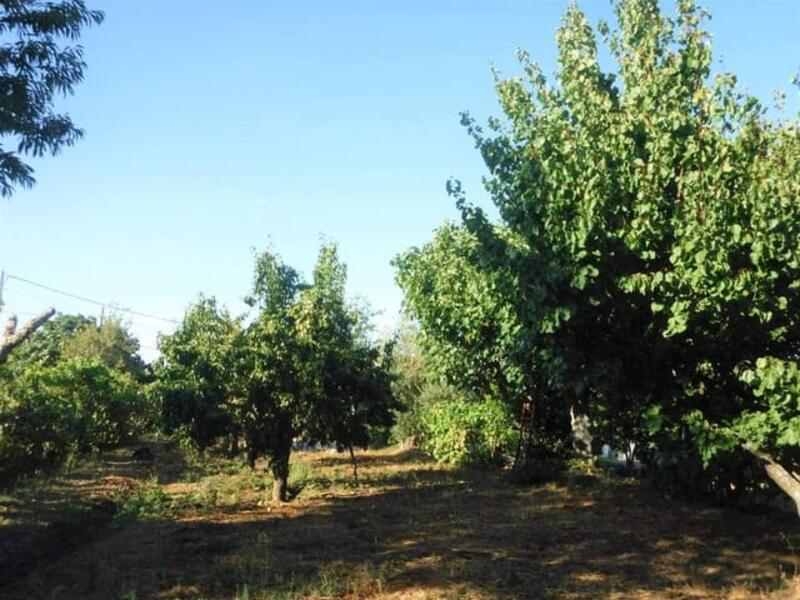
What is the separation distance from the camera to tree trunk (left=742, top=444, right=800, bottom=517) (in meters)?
9.51

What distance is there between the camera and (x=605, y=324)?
10281 millimetres

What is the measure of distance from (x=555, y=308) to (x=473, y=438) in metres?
19.0

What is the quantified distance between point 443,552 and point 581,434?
12177mm

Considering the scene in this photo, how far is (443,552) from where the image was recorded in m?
11.8

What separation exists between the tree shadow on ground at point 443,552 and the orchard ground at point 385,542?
40 mm

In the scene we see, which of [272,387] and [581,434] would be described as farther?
[581,434]

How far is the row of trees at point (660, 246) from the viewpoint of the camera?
8656 millimetres

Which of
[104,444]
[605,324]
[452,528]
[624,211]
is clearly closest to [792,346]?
[605,324]

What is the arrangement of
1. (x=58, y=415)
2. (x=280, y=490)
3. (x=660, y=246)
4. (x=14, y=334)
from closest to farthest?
(x=14, y=334) → (x=660, y=246) → (x=280, y=490) → (x=58, y=415)

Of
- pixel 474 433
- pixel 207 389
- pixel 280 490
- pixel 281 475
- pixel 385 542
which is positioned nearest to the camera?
pixel 385 542

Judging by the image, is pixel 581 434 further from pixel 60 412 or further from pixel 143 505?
pixel 60 412

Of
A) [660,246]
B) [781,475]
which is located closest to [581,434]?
[781,475]

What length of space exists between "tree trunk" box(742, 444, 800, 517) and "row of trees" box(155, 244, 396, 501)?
8978mm

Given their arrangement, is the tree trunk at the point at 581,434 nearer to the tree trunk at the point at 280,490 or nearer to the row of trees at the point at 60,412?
the tree trunk at the point at 280,490
